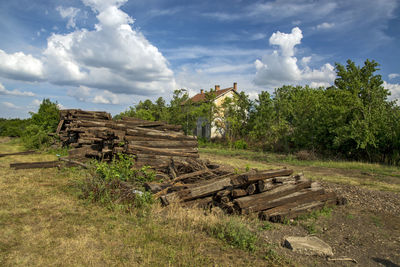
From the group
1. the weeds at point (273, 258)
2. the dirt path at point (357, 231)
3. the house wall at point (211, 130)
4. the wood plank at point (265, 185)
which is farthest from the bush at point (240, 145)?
the weeds at point (273, 258)

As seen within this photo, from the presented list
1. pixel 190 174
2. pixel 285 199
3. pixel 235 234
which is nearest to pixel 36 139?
pixel 190 174

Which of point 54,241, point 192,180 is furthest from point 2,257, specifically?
point 192,180

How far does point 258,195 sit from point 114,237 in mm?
3371

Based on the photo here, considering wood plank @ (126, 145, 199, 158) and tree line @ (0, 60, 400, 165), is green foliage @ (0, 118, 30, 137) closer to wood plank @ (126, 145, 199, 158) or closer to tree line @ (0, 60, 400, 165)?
tree line @ (0, 60, 400, 165)

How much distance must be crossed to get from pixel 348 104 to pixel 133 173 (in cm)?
1755

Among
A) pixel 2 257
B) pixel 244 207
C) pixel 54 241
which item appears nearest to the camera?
pixel 2 257

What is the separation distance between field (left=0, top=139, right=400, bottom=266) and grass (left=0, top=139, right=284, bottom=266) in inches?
0.5

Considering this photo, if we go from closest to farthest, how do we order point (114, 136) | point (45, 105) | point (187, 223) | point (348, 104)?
point (187, 223), point (114, 136), point (348, 104), point (45, 105)

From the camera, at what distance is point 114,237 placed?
14.8 ft

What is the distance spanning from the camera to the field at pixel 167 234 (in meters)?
3.88

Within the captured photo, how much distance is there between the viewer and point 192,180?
798cm

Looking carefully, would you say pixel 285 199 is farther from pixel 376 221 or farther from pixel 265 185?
pixel 376 221

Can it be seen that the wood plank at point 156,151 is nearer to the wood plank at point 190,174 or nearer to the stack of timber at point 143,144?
the stack of timber at point 143,144

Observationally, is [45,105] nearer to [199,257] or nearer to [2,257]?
[2,257]
